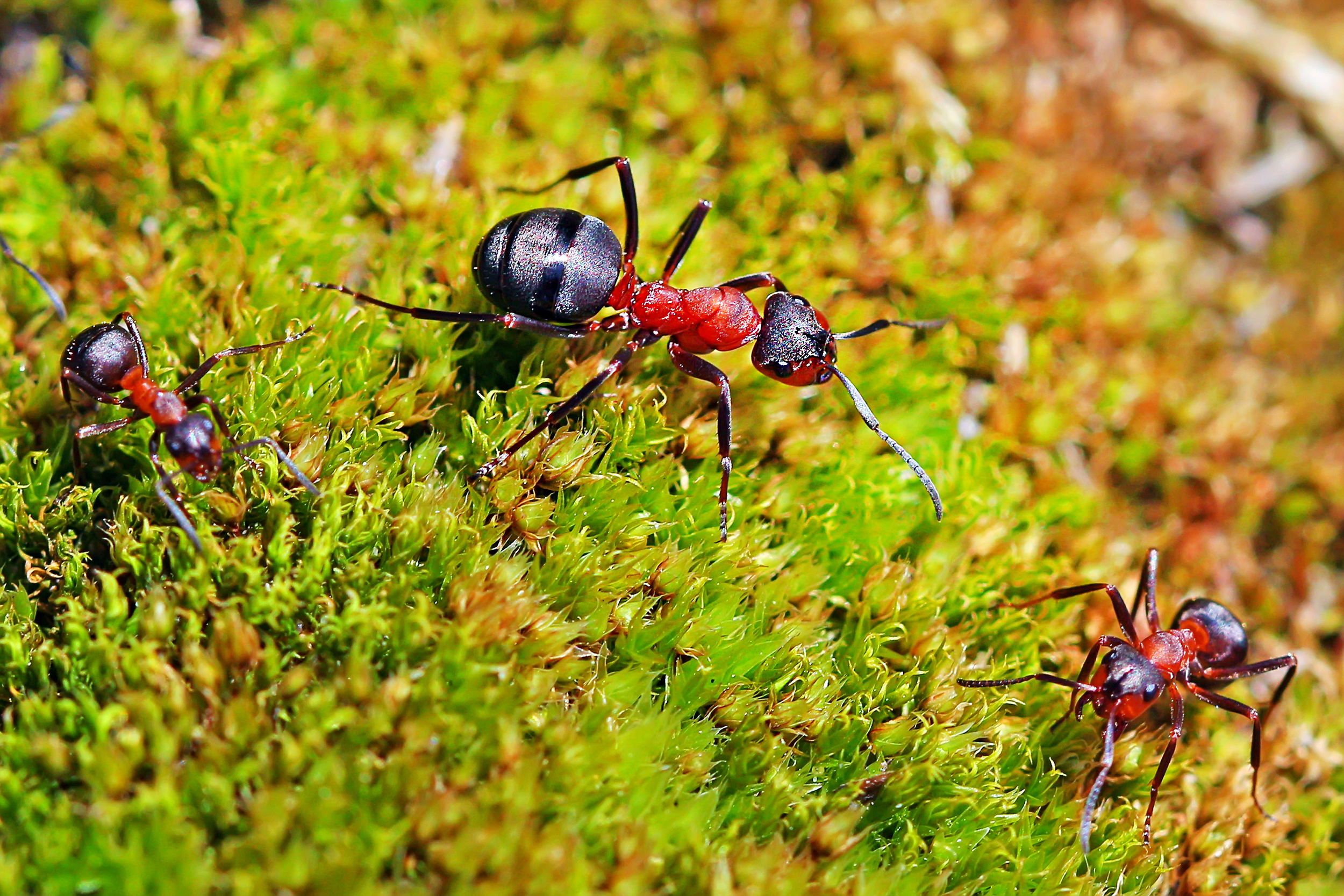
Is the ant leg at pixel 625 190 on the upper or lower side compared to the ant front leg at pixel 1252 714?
upper

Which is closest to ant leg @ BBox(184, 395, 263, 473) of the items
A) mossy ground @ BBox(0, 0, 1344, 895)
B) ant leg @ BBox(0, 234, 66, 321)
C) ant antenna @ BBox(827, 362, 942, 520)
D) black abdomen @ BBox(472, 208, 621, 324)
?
mossy ground @ BBox(0, 0, 1344, 895)

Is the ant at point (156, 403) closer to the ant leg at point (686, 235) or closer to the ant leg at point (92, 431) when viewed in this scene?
the ant leg at point (92, 431)

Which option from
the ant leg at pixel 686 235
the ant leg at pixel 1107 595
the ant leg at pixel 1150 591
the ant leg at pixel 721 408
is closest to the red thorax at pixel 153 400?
the ant leg at pixel 721 408

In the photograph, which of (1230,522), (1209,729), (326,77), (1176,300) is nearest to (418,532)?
(326,77)

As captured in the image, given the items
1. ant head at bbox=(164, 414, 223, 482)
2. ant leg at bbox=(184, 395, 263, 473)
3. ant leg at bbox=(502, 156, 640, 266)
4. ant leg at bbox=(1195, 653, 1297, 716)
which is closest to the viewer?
ant head at bbox=(164, 414, 223, 482)

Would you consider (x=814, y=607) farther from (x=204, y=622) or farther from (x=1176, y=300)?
(x=1176, y=300)

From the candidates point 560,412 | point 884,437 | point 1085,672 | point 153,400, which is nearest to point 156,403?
point 153,400

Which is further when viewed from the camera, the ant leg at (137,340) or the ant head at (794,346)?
the ant head at (794,346)

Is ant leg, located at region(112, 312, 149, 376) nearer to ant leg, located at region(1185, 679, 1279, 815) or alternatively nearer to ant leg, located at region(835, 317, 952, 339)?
ant leg, located at region(835, 317, 952, 339)
